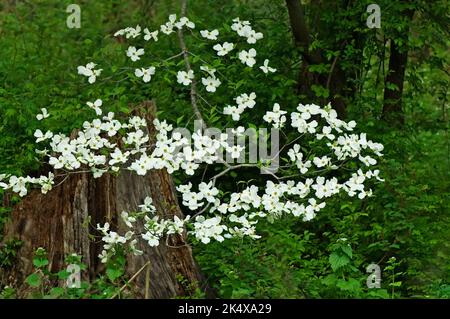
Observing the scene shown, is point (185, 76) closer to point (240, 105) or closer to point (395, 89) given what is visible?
point (240, 105)

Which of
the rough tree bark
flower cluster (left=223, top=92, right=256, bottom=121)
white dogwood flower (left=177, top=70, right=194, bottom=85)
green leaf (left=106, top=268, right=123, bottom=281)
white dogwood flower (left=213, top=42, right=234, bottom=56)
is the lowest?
green leaf (left=106, top=268, right=123, bottom=281)

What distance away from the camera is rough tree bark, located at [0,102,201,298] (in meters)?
6.57

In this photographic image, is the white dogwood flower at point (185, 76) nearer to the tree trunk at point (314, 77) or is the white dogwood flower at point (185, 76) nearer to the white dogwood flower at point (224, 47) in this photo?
the white dogwood flower at point (224, 47)

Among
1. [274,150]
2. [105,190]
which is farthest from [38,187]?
[274,150]

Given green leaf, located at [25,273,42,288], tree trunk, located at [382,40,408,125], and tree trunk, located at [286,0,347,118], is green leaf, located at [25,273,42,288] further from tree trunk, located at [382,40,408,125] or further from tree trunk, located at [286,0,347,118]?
tree trunk, located at [382,40,408,125]

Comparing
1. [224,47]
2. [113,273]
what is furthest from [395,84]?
[113,273]

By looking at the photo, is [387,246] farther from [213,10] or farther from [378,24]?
[213,10]

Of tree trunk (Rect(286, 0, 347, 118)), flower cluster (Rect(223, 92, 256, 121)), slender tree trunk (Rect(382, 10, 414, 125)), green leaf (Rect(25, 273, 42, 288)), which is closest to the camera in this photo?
green leaf (Rect(25, 273, 42, 288))

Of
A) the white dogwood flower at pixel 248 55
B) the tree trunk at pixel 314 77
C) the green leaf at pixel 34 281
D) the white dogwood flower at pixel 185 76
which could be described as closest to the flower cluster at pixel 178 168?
the white dogwood flower at pixel 185 76

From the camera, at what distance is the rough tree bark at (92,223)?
6.57 metres

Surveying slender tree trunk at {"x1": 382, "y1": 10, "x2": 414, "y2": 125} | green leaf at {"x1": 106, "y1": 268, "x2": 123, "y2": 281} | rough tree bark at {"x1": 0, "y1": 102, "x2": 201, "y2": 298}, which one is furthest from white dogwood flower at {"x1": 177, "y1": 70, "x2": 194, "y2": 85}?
slender tree trunk at {"x1": 382, "y1": 10, "x2": 414, "y2": 125}

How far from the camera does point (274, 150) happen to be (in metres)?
8.57

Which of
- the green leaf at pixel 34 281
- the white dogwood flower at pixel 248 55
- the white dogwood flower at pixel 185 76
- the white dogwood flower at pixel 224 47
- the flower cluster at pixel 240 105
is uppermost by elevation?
the white dogwood flower at pixel 224 47
